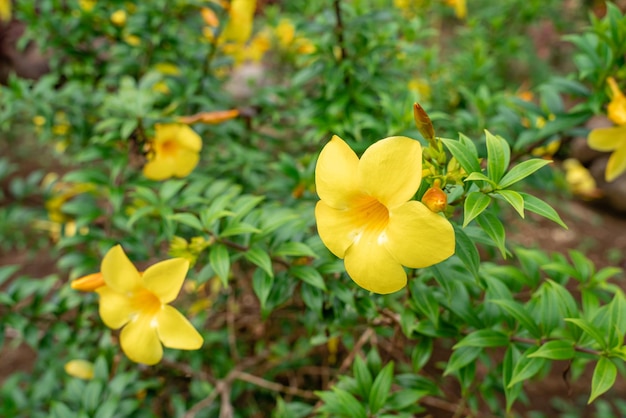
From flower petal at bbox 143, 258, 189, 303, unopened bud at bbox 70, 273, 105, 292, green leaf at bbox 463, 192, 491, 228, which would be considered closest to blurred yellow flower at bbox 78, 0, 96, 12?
unopened bud at bbox 70, 273, 105, 292

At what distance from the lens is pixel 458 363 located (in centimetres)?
103

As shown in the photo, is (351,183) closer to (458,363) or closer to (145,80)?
(458,363)

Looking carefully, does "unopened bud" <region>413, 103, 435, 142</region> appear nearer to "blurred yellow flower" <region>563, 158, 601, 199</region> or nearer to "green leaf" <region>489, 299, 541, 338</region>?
"green leaf" <region>489, 299, 541, 338</region>

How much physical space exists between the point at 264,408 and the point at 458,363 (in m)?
1.25

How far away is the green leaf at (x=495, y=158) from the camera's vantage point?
79 cm

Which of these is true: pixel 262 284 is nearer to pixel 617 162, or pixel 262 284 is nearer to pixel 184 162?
pixel 184 162

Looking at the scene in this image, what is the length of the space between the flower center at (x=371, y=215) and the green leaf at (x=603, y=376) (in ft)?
1.64

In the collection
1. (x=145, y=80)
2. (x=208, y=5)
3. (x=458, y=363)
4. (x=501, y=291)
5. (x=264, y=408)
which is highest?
(x=208, y=5)

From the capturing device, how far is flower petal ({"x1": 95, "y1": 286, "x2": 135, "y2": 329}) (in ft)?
3.48

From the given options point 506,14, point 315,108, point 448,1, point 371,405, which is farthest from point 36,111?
point 506,14

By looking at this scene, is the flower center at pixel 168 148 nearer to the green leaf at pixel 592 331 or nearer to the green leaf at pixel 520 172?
the green leaf at pixel 520 172

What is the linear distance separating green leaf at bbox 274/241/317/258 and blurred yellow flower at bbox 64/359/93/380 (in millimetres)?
1038

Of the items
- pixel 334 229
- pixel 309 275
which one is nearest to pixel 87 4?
A: pixel 309 275

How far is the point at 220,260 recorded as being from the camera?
1.03 meters
